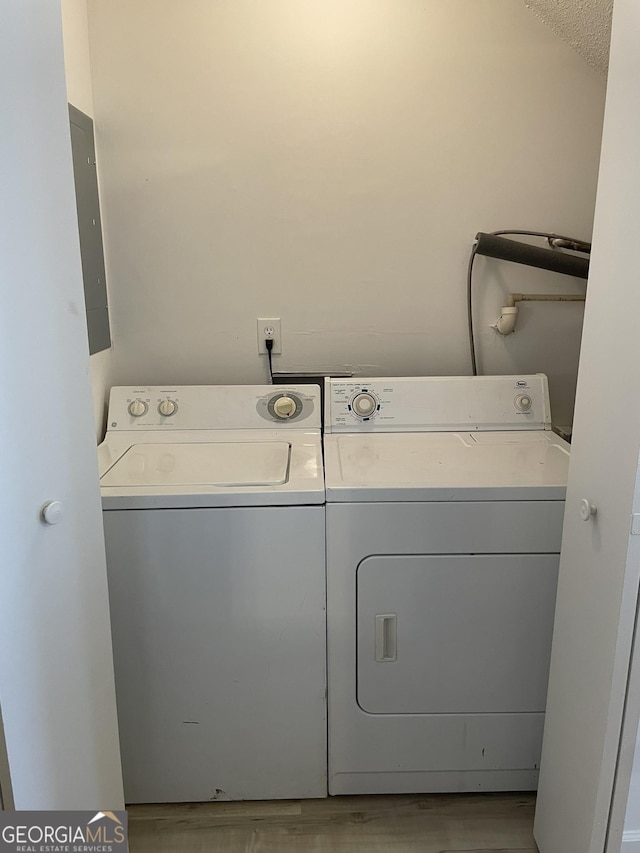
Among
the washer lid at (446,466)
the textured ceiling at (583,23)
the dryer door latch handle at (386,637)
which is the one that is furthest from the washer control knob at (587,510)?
the textured ceiling at (583,23)

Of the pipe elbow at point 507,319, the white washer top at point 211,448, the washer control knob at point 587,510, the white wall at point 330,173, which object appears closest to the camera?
the washer control knob at point 587,510

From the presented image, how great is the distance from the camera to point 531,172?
6.44 ft

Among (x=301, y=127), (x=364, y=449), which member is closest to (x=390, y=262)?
(x=301, y=127)

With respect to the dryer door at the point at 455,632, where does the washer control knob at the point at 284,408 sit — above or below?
above

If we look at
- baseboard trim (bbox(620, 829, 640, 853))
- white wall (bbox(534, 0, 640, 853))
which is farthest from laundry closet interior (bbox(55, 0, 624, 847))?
baseboard trim (bbox(620, 829, 640, 853))

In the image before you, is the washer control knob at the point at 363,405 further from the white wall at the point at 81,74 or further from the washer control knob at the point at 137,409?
the white wall at the point at 81,74

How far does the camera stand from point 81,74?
1.79m

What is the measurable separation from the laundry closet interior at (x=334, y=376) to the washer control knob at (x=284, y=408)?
0.02 m

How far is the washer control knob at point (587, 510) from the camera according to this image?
45.6 inches

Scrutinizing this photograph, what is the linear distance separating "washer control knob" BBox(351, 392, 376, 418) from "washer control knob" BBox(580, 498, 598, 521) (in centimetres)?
81

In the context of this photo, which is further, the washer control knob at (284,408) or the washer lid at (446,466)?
the washer control knob at (284,408)

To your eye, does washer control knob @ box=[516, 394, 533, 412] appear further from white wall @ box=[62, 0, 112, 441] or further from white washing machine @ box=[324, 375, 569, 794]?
white wall @ box=[62, 0, 112, 441]

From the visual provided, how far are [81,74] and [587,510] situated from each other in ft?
5.82

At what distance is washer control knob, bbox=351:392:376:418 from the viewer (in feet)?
6.24
